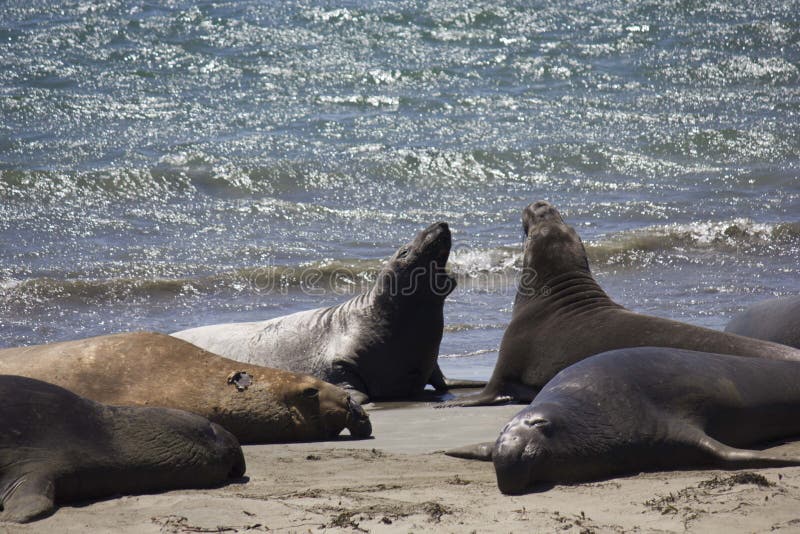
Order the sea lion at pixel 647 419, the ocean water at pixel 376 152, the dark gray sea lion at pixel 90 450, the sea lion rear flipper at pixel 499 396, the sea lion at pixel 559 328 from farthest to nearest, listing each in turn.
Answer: the ocean water at pixel 376 152 < the sea lion rear flipper at pixel 499 396 < the sea lion at pixel 559 328 < the sea lion at pixel 647 419 < the dark gray sea lion at pixel 90 450

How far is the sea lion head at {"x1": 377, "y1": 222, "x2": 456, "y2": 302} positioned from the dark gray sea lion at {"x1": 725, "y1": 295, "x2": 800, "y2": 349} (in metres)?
2.21

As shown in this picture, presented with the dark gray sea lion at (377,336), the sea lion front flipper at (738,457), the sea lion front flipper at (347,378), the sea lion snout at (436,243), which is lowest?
the sea lion front flipper at (347,378)

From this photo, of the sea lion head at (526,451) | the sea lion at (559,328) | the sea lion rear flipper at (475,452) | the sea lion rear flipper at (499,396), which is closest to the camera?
the sea lion head at (526,451)

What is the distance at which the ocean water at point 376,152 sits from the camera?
1265cm

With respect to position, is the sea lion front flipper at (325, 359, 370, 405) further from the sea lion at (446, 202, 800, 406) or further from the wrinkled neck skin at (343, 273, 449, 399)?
the sea lion at (446, 202, 800, 406)

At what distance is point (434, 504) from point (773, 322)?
4.37 metres

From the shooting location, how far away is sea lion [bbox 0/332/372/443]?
5.68m

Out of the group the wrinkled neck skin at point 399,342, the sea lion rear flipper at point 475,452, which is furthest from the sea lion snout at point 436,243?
the sea lion rear flipper at point 475,452

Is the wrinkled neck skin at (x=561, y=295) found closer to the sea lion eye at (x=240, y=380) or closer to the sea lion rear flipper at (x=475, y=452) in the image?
the sea lion rear flipper at (x=475, y=452)

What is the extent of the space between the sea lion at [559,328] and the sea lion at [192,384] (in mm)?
1502

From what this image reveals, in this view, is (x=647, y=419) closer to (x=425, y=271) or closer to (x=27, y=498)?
(x=27, y=498)

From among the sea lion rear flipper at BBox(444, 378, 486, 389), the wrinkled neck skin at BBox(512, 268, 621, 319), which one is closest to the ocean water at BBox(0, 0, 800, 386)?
the sea lion rear flipper at BBox(444, 378, 486, 389)

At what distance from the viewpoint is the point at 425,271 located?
29.2 feet

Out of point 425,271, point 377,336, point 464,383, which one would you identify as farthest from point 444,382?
point 425,271
